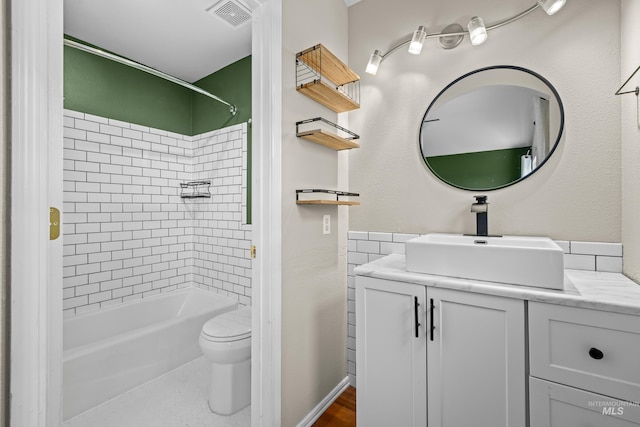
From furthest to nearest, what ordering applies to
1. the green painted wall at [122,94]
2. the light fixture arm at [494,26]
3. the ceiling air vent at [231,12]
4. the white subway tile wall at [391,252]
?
the green painted wall at [122,94]
the ceiling air vent at [231,12]
the light fixture arm at [494,26]
the white subway tile wall at [391,252]

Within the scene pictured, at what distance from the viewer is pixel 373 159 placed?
1.96 meters

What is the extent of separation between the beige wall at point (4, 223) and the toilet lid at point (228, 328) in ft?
3.77

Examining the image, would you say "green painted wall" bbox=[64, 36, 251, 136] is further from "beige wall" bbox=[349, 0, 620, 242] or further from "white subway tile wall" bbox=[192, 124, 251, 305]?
"beige wall" bbox=[349, 0, 620, 242]

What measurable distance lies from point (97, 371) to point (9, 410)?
4.86 ft

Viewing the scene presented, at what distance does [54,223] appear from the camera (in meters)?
0.74

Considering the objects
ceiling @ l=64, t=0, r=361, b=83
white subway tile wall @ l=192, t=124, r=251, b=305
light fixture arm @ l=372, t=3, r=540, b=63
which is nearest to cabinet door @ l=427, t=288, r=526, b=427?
light fixture arm @ l=372, t=3, r=540, b=63

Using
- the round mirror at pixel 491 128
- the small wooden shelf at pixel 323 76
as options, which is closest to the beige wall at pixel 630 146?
the round mirror at pixel 491 128

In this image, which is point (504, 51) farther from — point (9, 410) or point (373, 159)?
point (9, 410)

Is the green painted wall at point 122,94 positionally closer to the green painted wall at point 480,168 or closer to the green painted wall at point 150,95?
the green painted wall at point 150,95

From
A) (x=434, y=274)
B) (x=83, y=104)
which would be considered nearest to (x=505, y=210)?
(x=434, y=274)

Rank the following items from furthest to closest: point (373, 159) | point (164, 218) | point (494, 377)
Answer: point (164, 218)
point (373, 159)
point (494, 377)

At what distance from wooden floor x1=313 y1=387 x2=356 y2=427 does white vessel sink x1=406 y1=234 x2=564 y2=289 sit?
106 centimetres

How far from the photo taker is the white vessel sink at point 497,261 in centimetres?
→ 105

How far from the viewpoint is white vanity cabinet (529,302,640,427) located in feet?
2.96
